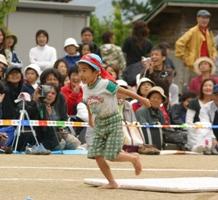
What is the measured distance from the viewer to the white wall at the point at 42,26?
75.4 feet

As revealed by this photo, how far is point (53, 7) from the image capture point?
23.3 m

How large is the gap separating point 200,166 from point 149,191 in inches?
145

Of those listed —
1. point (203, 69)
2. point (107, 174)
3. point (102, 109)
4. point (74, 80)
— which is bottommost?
point (107, 174)

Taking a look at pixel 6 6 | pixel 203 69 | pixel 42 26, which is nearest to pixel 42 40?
pixel 6 6

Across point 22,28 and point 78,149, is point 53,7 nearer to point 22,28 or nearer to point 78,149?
point 22,28

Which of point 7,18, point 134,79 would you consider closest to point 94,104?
point 134,79

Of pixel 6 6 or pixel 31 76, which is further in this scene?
pixel 6 6

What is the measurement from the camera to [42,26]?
2322cm

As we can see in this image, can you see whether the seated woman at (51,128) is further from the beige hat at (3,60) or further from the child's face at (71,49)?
the child's face at (71,49)

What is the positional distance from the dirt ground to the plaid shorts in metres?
0.40

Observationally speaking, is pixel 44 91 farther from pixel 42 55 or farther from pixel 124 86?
pixel 42 55

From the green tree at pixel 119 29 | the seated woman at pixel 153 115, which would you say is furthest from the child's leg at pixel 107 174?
the green tree at pixel 119 29

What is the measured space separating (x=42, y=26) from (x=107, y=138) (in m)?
12.7

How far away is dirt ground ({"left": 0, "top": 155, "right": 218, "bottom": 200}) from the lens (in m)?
9.91
